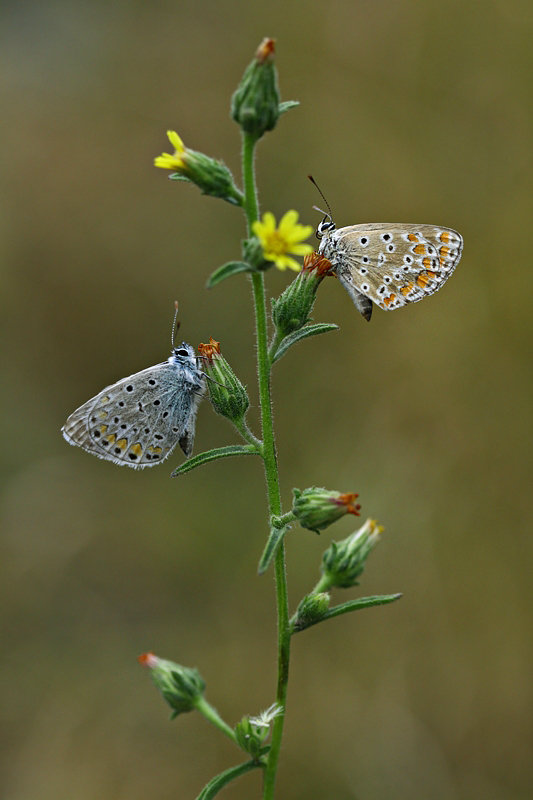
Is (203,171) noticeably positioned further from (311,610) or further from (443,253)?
(311,610)

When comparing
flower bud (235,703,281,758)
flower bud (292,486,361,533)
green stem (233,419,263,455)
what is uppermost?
green stem (233,419,263,455)

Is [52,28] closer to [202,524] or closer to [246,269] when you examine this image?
[202,524]

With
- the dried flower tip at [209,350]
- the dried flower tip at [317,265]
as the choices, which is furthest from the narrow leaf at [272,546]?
the dried flower tip at [317,265]

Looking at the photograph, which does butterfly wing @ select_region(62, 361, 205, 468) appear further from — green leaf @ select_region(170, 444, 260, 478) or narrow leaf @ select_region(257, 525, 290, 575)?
narrow leaf @ select_region(257, 525, 290, 575)

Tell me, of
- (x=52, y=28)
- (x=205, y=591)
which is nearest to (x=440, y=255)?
(x=205, y=591)

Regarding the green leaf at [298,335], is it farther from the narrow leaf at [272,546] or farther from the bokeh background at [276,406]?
the bokeh background at [276,406]

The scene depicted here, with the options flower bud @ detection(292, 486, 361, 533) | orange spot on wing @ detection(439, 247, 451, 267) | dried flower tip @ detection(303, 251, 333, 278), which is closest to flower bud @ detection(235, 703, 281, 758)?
flower bud @ detection(292, 486, 361, 533)
